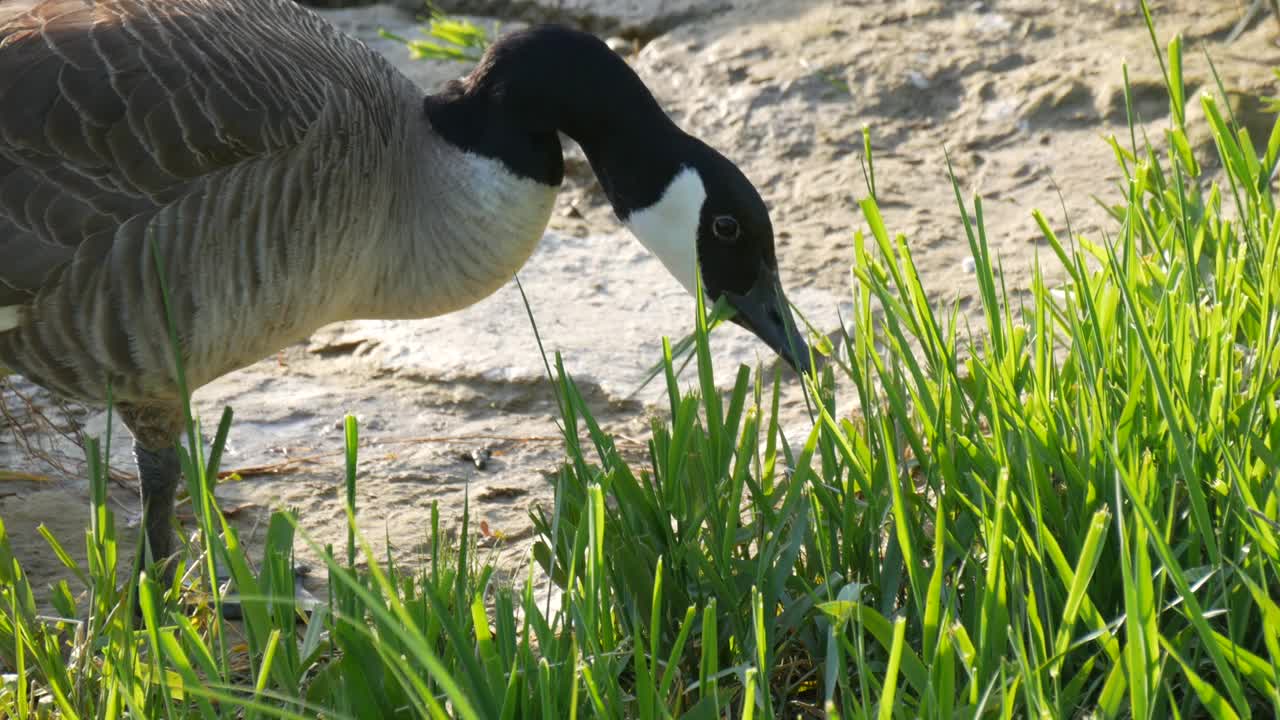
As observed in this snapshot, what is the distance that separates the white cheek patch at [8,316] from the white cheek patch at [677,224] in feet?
4.52

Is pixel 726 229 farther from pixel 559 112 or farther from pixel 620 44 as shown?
pixel 620 44

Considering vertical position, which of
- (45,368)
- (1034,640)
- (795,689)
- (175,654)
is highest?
(45,368)

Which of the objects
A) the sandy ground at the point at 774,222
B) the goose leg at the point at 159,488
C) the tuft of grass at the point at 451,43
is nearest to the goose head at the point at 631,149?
the sandy ground at the point at 774,222

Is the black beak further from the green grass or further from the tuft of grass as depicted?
the tuft of grass

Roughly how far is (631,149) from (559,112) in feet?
0.62

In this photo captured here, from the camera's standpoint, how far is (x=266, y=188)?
2.86m

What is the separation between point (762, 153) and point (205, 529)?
11.3 ft

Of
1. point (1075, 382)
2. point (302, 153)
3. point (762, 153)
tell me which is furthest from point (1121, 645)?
point (762, 153)

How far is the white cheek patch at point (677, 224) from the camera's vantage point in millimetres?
3246

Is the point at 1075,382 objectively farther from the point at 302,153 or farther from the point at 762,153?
the point at 762,153

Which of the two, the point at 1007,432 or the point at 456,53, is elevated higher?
the point at 456,53

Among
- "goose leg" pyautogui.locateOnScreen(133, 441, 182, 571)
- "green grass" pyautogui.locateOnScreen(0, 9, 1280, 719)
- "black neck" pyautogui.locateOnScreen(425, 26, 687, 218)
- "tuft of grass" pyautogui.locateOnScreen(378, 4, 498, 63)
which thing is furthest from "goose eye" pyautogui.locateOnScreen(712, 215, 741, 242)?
"tuft of grass" pyautogui.locateOnScreen(378, 4, 498, 63)

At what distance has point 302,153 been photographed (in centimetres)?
291

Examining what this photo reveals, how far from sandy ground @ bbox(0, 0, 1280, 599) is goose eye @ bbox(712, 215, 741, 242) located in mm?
599
